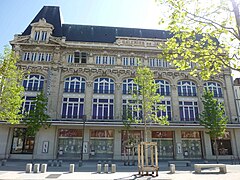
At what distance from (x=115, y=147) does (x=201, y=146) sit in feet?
38.3

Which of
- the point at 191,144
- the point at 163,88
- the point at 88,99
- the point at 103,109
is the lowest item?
the point at 191,144

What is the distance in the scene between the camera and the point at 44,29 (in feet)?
90.0

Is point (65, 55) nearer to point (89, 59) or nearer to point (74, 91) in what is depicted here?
point (89, 59)

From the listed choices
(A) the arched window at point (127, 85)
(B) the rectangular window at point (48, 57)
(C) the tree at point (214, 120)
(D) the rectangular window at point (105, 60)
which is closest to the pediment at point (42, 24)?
Answer: (B) the rectangular window at point (48, 57)

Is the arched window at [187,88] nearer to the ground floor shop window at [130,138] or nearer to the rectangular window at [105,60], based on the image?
the ground floor shop window at [130,138]

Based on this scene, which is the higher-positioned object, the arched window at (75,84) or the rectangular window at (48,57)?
the rectangular window at (48,57)

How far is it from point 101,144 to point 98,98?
6.14 metres

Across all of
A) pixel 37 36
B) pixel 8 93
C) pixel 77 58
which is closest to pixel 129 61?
pixel 77 58

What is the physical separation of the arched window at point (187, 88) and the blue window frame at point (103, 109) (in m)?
10.1

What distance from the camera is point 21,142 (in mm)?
22766

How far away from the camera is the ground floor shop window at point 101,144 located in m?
23.3

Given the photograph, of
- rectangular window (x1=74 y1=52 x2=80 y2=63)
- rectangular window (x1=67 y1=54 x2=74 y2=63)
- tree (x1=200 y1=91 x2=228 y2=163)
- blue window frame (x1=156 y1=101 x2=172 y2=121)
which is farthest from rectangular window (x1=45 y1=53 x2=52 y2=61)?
tree (x1=200 y1=91 x2=228 y2=163)

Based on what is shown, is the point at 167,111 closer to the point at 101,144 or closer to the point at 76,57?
the point at 101,144

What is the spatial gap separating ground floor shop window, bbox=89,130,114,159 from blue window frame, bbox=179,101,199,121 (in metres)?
10.1
